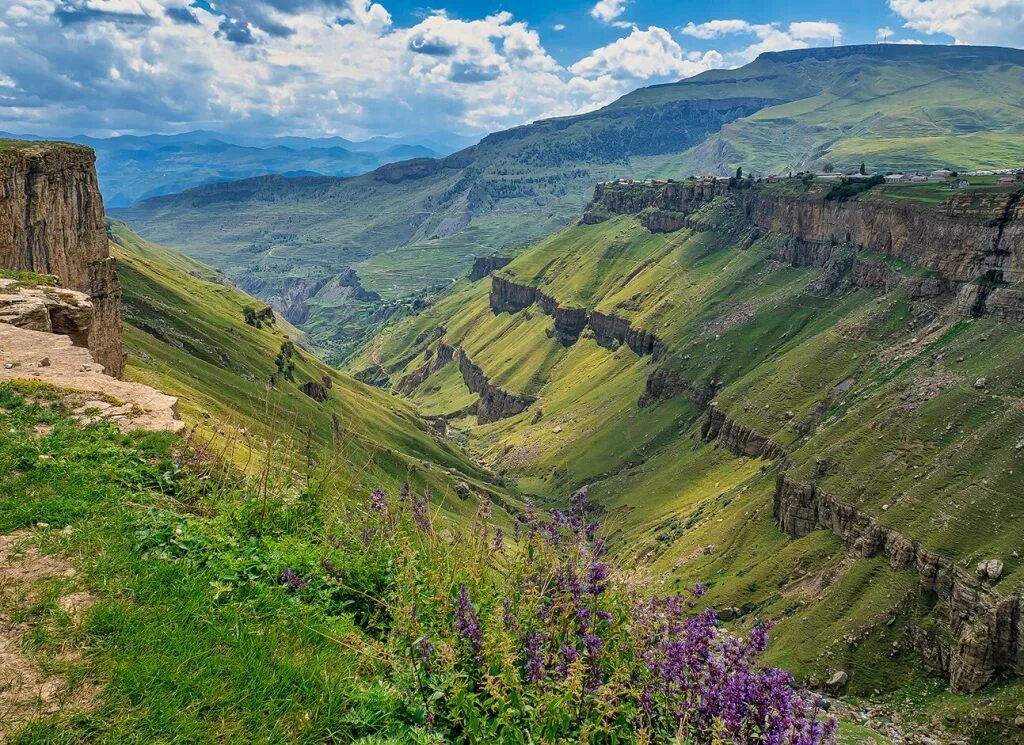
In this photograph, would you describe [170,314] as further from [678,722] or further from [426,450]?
[678,722]

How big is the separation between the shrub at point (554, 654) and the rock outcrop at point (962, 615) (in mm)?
62413

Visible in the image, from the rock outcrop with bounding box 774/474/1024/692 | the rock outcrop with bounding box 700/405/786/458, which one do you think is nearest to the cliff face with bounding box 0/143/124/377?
the rock outcrop with bounding box 774/474/1024/692

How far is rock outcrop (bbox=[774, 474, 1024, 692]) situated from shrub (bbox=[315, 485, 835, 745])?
62.4m

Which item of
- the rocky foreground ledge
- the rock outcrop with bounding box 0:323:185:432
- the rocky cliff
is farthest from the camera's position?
the rocky cliff

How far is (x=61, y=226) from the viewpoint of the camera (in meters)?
66.7

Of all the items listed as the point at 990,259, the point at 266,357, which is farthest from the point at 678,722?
the point at 266,357

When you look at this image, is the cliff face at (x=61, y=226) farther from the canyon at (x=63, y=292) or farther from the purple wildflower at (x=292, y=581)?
the purple wildflower at (x=292, y=581)

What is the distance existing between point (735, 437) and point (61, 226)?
11494cm

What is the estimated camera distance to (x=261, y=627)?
1028 cm

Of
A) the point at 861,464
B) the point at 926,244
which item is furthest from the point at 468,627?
the point at 926,244

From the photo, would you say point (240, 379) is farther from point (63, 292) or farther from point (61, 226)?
point (63, 292)

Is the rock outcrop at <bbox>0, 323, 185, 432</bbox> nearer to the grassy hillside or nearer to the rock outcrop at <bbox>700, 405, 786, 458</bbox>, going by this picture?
the grassy hillside

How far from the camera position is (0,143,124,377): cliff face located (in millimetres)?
60281

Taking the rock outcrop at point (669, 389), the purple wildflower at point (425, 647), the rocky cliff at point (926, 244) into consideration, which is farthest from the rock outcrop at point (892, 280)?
the purple wildflower at point (425, 647)
